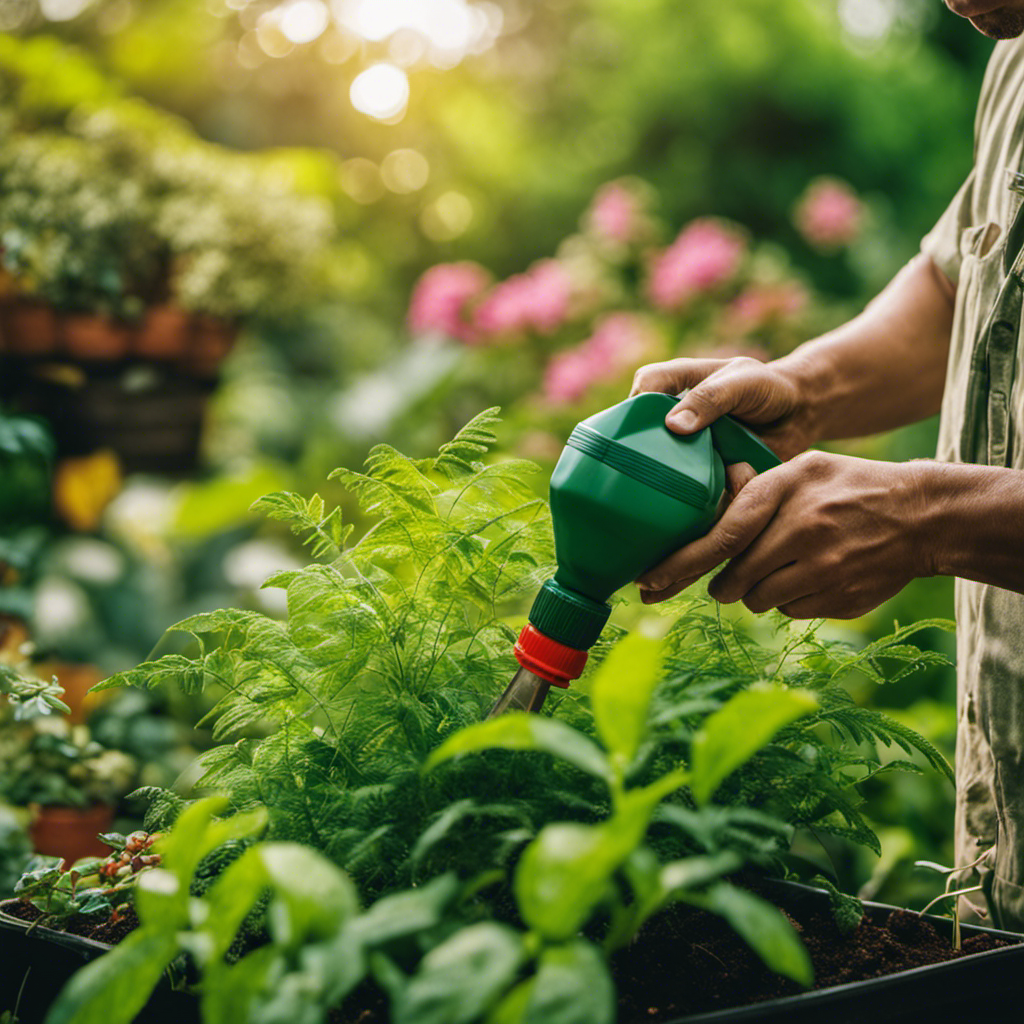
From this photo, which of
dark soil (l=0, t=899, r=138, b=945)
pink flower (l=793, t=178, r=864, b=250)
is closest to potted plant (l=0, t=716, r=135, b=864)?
dark soil (l=0, t=899, r=138, b=945)

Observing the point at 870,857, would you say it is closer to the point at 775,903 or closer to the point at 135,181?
the point at 775,903

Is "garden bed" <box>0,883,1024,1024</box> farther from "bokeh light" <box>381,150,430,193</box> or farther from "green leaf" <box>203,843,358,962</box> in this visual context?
"bokeh light" <box>381,150,430,193</box>

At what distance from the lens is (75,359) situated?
66.6 inches

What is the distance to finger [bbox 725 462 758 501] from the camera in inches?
25.5

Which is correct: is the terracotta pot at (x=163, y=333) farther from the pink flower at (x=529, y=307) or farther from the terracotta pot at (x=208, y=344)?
the pink flower at (x=529, y=307)

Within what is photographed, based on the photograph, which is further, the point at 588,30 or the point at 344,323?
the point at 588,30

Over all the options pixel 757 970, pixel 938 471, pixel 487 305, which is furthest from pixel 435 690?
pixel 487 305

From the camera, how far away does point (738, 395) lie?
27.5 inches

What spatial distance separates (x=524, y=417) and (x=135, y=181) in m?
1.21

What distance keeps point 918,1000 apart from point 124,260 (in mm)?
1809

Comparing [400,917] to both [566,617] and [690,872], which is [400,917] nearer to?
[690,872]

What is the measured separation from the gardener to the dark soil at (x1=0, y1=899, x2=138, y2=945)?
1.44 feet

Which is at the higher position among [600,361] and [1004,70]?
[1004,70]

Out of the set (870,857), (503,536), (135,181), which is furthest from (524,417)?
(503,536)
